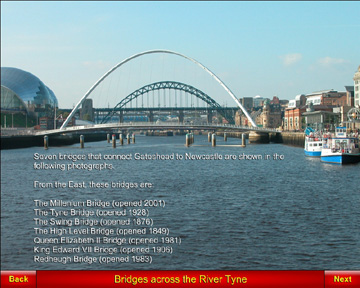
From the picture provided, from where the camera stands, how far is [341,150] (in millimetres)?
62719

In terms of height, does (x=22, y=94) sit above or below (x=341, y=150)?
above

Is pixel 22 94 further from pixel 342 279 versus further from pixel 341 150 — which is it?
pixel 342 279

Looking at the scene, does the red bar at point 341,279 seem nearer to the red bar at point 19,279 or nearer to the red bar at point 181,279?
the red bar at point 181,279

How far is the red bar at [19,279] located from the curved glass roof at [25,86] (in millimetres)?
151775

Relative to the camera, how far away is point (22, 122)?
156000 mm

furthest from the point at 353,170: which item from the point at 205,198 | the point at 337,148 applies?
the point at 205,198

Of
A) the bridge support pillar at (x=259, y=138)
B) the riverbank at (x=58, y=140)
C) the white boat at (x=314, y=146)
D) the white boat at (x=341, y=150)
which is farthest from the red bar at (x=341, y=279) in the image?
the bridge support pillar at (x=259, y=138)

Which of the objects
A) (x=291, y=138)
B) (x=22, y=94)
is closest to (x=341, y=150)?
(x=291, y=138)

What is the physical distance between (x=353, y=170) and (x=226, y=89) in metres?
83.4

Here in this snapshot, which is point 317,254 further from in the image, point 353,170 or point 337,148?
point 337,148

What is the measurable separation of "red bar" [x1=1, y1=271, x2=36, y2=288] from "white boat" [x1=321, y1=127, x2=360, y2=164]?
2167 inches

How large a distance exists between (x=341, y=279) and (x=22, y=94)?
16276cm

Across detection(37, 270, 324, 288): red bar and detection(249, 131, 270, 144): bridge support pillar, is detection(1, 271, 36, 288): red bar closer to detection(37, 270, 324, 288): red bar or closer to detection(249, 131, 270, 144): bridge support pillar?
detection(37, 270, 324, 288): red bar

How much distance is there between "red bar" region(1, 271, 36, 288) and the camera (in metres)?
10.6
